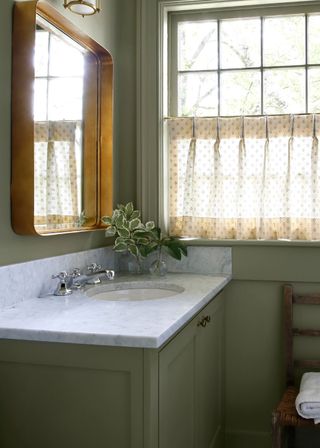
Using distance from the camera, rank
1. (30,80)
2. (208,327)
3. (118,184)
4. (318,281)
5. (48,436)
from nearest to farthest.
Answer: (48,436) → (30,80) → (208,327) → (318,281) → (118,184)

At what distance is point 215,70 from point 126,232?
1.02 m

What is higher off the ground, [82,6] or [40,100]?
[82,6]

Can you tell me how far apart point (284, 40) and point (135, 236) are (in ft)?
4.19

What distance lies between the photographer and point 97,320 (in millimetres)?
1502

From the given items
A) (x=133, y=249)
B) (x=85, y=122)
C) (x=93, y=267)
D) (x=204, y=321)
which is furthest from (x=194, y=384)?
(x=85, y=122)

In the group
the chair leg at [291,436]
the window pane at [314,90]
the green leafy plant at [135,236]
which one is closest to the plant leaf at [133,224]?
the green leafy plant at [135,236]

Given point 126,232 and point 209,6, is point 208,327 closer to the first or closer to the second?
point 126,232

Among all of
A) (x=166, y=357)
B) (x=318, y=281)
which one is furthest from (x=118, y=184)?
(x=166, y=357)

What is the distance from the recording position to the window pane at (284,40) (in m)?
2.67

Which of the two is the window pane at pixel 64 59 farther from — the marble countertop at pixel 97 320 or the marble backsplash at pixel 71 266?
the marble countertop at pixel 97 320

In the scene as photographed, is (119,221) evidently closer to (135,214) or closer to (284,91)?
(135,214)

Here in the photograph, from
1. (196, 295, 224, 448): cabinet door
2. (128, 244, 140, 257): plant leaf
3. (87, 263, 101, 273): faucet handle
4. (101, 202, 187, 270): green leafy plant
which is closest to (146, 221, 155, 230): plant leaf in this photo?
(101, 202, 187, 270): green leafy plant

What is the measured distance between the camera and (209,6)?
8.86 feet

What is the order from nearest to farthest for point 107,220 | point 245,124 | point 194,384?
point 194,384, point 107,220, point 245,124
